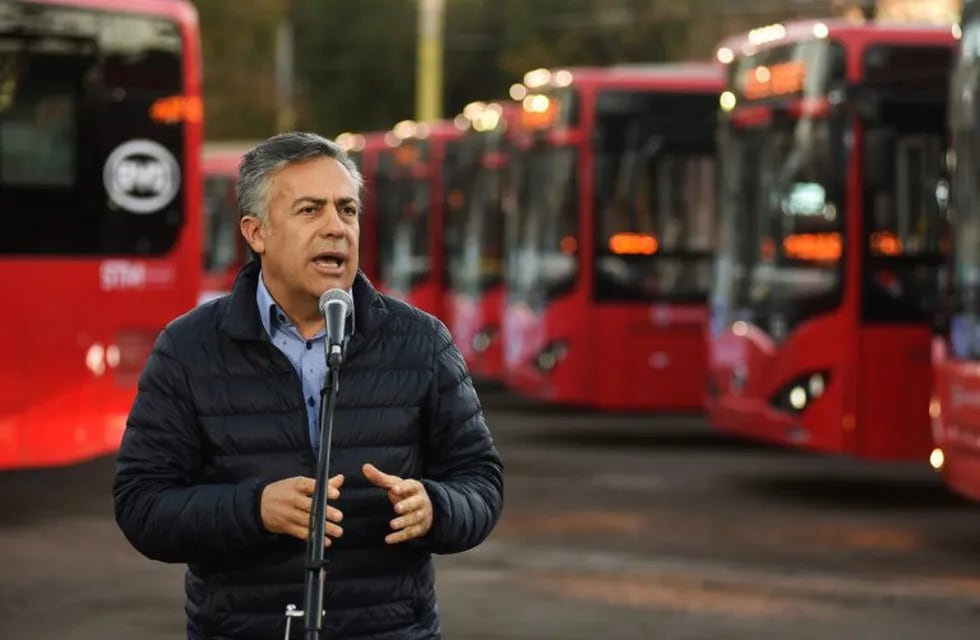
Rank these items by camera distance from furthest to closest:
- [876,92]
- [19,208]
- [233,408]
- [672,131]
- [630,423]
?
[630,423]
[672,131]
[876,92]
[19,208]
[233,408]

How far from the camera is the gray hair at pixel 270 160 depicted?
17.4ft

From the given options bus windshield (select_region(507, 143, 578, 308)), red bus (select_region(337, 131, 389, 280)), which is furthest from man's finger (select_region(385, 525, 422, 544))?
red bus (select_region(337, 131, 389, 280))

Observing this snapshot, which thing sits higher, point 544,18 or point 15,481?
point 544,18

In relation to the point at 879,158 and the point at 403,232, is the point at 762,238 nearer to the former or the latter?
the point at 879,158

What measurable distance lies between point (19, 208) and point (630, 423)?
11.7 metres

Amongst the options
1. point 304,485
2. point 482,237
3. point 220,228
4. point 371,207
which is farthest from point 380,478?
point 220,228

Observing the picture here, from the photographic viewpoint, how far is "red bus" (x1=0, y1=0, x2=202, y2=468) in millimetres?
16172

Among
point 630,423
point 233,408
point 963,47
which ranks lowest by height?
point 630,423

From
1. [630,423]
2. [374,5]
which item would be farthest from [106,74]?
[374,5]

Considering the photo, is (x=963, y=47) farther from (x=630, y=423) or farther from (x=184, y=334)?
(x=630, y=423)

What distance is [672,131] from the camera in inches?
944

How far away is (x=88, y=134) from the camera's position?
54.9ft

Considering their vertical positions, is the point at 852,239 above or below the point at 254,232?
below

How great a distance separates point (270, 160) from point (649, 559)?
30.4 feet
